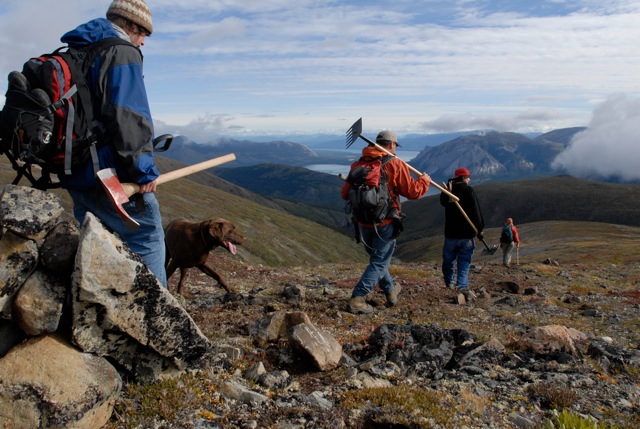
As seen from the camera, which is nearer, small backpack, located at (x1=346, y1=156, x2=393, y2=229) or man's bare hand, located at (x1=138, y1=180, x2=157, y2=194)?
man's bare hand, located at (x1=138, y1=180, x2=157, y2=194)

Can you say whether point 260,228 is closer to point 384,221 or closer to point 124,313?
point 384,221

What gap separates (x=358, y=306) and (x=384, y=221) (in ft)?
7.48

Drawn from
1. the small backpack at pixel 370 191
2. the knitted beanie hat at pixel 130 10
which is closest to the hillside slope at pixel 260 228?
the small backpack at pixel 370 191

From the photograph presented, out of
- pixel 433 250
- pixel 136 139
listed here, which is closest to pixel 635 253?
pixel 136 139

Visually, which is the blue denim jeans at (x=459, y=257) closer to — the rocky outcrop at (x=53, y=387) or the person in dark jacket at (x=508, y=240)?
the rocky outcrop at (x=53, y=387)

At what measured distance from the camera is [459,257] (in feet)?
51.1

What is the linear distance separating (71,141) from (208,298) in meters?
7.94

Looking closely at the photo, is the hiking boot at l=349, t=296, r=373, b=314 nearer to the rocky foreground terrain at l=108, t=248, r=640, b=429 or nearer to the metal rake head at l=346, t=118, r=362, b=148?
the rocky foreground terrain at l=108, t=248, r=640, b=429

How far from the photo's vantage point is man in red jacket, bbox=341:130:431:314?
35.1ft

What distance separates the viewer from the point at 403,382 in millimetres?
6477

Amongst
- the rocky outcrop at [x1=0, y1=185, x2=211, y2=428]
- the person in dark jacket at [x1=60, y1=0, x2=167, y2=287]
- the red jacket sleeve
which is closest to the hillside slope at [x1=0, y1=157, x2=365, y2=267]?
the red jacket sleeve

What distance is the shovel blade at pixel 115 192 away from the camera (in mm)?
5227

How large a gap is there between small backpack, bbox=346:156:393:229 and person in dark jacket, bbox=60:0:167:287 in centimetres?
545

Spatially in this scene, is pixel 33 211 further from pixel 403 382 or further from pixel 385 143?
pixel 385 143
